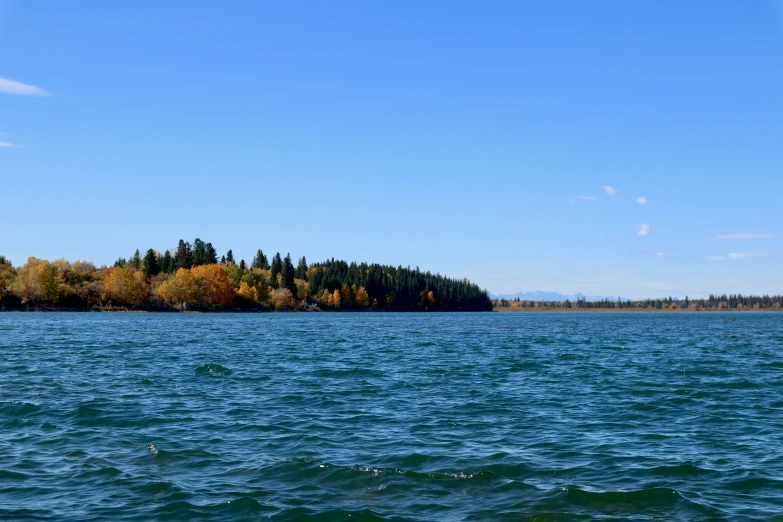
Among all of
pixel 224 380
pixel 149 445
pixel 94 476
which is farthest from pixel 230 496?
pixel 224 380

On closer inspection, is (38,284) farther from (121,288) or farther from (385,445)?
(385,445)

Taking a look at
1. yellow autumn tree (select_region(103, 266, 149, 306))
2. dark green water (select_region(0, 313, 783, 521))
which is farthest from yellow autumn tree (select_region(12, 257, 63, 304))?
dark green water (select_region(0, 313, 783, 521))

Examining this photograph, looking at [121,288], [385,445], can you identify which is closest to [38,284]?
[121,288]

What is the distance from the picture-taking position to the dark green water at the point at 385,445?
15344mm

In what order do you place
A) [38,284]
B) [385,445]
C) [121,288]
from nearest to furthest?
[385,445] → [38,284] → [121,288]

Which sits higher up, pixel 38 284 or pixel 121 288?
pixel 38 284

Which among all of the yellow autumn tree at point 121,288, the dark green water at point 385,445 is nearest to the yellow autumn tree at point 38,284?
the yellow autumn tree at point 121,288

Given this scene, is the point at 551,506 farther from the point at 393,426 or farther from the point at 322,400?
the point at 322,400

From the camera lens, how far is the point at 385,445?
20.8 m

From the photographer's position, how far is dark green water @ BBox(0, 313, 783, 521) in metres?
15.3

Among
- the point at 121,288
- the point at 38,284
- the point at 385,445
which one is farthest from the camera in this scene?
the point at 121,288

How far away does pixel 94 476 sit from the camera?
17.2m

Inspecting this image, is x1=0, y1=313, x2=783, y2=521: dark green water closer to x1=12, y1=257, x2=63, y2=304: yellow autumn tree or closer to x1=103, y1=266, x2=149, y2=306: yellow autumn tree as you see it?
x1=12, y1=257, x2=63, y2=304: yellow autumn tree

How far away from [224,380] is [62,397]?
8.80 meters
